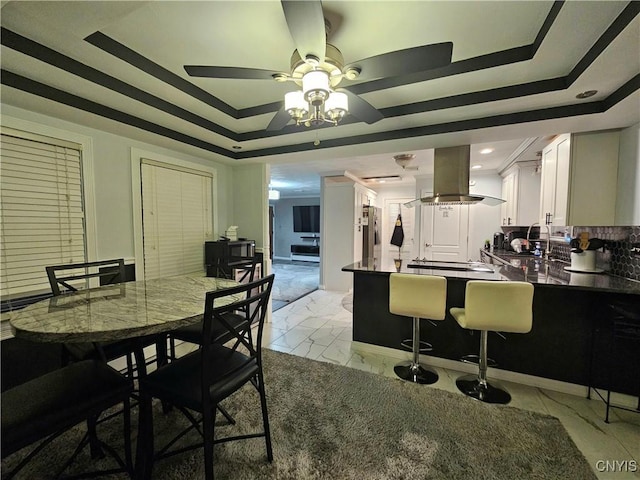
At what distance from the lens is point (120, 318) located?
1271mm

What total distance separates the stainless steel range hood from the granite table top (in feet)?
8.35

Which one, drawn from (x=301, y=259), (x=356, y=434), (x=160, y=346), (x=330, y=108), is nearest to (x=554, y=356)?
(x=356, y=434)

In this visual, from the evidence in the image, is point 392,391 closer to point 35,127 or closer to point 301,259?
point 35,127

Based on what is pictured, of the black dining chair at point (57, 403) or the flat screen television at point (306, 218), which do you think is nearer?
the black dining chair at point (57, 403)

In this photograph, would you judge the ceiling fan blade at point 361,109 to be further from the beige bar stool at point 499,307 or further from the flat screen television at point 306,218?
the flat screen television at point 306,218

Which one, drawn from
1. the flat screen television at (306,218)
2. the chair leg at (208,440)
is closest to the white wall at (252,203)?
the chair leg at (208,440)

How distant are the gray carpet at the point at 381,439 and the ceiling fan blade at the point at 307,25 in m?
2.22

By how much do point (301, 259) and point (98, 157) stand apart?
795 cm

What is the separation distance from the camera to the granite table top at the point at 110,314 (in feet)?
3.62

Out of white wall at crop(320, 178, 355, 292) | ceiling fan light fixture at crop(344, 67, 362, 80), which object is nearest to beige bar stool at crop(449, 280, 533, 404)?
ceiling fan light fixture at crop(344, 67, 362, 80)

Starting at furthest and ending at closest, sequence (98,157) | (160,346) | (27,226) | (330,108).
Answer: (98,157) → (27,226) → (160,346) → (330,108)

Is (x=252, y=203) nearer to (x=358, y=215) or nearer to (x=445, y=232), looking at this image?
(x=358, y=215)

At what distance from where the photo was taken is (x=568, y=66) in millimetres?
1715

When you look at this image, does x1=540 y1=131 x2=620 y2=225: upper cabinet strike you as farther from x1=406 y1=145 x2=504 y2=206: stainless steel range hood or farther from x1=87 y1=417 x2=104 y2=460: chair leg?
x1=87 y1=417 x2=104 y2=460: chair leg
